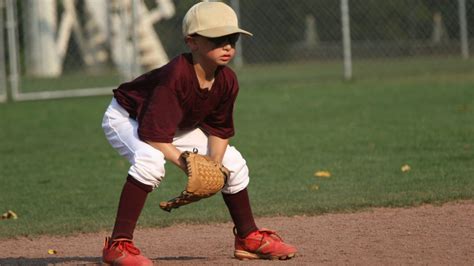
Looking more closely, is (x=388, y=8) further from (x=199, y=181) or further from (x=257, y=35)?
(x=199, y=181)

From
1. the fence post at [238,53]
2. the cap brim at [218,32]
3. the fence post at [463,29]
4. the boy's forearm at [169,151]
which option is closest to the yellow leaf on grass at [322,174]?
the boy's forearm at [169,151]

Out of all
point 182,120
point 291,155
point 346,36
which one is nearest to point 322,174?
point 291,155

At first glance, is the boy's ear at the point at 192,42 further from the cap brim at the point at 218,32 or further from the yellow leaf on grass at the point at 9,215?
the yellow leaf on grass at the point at 9,215

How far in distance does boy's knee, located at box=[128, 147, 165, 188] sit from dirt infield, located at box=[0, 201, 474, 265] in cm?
60

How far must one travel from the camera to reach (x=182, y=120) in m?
5.25

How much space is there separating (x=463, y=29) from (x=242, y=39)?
420 cm

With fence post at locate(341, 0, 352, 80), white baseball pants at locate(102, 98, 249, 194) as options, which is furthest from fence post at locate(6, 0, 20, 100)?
white baseball pants at locate(102, 98, 249, 194)

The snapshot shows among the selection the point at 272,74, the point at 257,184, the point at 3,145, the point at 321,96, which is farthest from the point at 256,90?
the point at 257,184

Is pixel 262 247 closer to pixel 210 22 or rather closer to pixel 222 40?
pixel 222 40

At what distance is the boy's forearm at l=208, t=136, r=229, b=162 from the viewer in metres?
5.33

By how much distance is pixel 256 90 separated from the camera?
1658cm

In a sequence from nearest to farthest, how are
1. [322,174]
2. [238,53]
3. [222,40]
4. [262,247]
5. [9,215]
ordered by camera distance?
1. [222,40]
2. [262,247]
3. [9,215]
4. [322,174]
5. [238,53]

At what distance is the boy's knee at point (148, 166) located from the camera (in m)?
4.98

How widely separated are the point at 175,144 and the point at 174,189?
2818 millimetres
